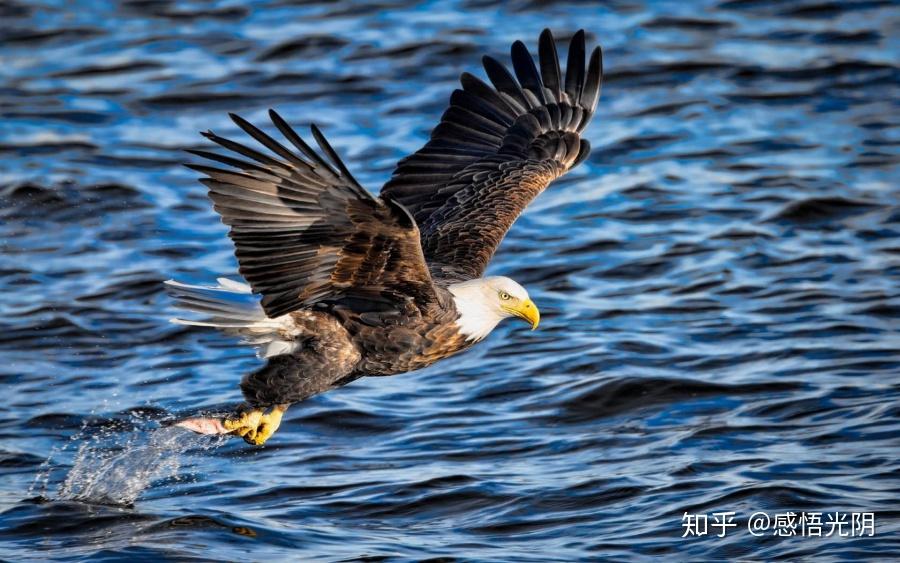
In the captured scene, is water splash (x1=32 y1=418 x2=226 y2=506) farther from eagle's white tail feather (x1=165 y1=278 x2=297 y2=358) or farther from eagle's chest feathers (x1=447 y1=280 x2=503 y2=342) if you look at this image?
eagle's chest feathers (x1=447 y1=280 x2=503 y2=342)

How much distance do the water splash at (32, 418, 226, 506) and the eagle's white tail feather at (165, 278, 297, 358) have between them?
3.38ft

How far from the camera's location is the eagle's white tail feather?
19.1 feet

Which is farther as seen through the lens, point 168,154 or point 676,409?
point 168,154

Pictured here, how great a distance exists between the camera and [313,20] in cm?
1371

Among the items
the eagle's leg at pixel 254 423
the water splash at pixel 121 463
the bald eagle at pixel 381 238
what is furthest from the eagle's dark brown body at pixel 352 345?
the water splash at pixel 121 463

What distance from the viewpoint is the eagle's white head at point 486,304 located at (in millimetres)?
5902

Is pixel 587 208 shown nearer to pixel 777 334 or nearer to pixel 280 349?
pixel 777 334

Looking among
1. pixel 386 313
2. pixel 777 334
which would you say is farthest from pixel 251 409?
pixel 777 334

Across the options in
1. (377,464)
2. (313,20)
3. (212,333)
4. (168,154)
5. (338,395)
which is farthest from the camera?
(313,20)

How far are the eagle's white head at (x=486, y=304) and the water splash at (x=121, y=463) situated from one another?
166 centimetres

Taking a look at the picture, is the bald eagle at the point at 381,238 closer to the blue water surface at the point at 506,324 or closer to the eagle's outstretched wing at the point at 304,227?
the eagle's outstretched wing at the point at 304,227

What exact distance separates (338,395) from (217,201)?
255 centimetres

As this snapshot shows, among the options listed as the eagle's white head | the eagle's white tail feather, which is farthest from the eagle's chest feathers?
the eagle's white tail feather

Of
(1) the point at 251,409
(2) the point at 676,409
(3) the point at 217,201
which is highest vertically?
(3) the point at 217,201
